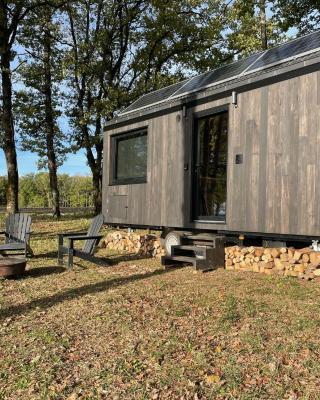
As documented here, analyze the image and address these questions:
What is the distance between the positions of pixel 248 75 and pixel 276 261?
2.87 m

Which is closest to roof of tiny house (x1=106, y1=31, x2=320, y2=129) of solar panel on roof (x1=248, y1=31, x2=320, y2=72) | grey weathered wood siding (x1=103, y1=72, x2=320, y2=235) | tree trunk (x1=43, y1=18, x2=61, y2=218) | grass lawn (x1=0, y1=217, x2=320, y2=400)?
solar panel on roof (x1=248, y1=31, x2=320, y2=72)

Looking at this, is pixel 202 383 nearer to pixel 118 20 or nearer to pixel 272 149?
pixel 272 149

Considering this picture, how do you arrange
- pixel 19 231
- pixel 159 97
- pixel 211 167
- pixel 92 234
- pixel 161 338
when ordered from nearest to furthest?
pixel 161 338, pixel 92 234, pixel 211 167, pixel 19 231, pixel 159 97

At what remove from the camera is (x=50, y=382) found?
121 inches

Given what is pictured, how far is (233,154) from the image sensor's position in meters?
7.07

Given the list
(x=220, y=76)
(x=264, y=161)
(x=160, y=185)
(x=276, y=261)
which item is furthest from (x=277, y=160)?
(x=160, y=185)

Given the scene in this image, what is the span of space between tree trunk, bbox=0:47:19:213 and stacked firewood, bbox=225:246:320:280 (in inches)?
354

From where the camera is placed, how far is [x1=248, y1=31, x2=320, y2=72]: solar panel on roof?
21.6ft

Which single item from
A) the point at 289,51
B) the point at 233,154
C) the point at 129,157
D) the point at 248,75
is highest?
the point at 289,51

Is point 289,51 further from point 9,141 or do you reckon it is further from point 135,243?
point 9,141

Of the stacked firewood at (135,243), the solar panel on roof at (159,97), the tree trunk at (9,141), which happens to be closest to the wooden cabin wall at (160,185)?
the stacked firewood at (135,243)

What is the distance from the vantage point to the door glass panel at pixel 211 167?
24.9ft

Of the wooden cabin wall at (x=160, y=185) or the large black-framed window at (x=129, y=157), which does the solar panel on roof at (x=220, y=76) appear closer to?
the wooden cabin wall at (x=160, y=185)

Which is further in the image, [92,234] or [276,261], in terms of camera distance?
[92,234]
